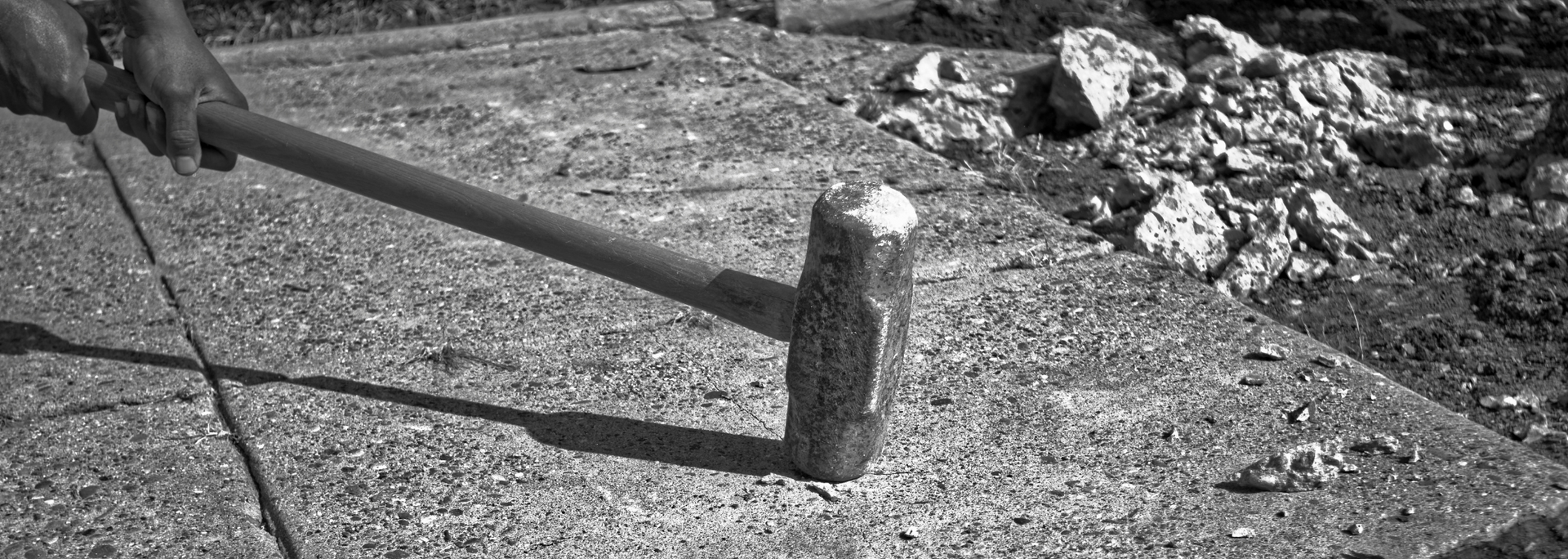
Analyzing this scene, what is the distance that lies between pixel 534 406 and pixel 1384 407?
182 centimetres

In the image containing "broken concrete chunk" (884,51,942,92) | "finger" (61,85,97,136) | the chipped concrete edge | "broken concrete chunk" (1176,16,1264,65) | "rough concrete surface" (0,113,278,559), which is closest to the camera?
"rough concrete surface" (0,113,278,559)

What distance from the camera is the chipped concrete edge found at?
5086mm

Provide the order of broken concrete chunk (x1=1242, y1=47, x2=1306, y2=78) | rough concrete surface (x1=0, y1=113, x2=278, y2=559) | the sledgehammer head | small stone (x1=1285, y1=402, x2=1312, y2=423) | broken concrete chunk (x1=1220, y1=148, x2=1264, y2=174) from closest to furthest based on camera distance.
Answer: the sledgehammer head
rough concrete surface (x1=0, y1=113, x2=278, y2=559)
small stone (x1=1285, y1=402, x2=1312, y2=423)
broken concrete chunk (x1=1220, y1=148, x2=1264, y2=174)
broken concrete chunk (x1=1242, y1=47, x2=1306, y2=78)

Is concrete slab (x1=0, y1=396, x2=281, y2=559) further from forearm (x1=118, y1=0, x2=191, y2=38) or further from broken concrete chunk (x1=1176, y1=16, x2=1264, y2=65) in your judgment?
broken concrete chunk (x1=1176, y1=16, x2=1264, y2=65)

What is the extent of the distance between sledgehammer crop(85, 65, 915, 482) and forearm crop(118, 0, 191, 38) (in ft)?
0.39

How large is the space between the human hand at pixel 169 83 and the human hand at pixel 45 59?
0.31ft

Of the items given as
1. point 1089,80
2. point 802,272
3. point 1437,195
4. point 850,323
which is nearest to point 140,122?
point 802,272

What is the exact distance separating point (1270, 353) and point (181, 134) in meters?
2.52

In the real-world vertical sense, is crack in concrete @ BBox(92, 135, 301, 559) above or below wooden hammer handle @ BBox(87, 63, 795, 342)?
below

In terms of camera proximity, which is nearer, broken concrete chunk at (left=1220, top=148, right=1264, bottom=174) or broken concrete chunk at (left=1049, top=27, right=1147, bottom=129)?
broken concrete chunk at (left=1220, top=148, right=1264, bottom=174)

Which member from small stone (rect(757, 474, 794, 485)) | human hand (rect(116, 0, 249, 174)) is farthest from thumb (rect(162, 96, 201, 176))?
small stone (rect(757, 474, 794, 485))

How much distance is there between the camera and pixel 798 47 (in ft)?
17.2

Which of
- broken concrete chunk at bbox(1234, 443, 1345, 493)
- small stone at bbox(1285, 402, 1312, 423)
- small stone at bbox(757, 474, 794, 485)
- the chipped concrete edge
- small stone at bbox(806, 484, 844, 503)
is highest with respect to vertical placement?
broken concrete chunk at bbox(1234, 443, 1345, 493)

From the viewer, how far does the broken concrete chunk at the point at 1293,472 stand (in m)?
2.45
